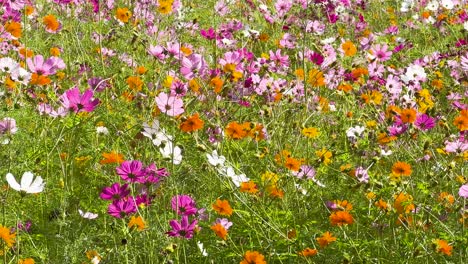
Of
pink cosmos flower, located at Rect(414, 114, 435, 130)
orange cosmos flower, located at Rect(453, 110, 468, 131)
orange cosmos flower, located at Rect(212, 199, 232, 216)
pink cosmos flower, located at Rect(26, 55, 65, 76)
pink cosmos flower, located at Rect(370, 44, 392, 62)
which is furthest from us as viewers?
pink cosmos flower, located at Rect(370, 44, 392, 62)

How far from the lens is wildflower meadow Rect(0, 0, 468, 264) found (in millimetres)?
1658

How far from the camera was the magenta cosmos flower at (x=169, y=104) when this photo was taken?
1.93 m

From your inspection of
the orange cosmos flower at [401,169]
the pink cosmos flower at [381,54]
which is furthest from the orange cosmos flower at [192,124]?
the pink cosmos flower at [381,54]

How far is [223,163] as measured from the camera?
1.88m

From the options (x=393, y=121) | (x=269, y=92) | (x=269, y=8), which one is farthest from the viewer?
(x=269, y=8)

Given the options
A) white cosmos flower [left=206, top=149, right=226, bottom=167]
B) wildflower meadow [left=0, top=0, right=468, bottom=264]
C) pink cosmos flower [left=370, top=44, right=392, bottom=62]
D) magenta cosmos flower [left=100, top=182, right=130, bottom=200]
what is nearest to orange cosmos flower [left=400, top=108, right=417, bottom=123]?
wildflower meadow [left=0, top=0, right=468, bottom=264]

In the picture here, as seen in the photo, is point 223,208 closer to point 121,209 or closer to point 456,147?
point 121,209

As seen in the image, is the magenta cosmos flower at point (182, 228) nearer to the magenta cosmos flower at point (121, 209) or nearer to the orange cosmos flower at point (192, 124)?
the magenta cosmos flower at point (121, 209)

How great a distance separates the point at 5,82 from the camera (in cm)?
232

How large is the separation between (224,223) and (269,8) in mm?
2549

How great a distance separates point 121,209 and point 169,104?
1.49ft

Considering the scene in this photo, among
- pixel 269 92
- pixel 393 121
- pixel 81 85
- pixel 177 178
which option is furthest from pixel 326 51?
pixel 177 178

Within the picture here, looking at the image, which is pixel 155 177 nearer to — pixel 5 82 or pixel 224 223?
pixel 224 223

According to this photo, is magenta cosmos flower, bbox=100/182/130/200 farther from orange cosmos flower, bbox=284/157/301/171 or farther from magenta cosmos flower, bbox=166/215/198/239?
orange cosmos flower, bbox=284/157/301/171
